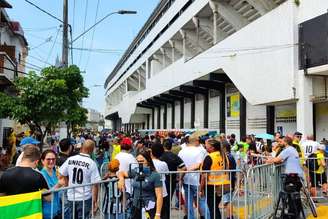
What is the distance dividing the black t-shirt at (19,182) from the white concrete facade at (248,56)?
39.3ft

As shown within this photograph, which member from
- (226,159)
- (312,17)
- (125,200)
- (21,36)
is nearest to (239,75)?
(312,17)

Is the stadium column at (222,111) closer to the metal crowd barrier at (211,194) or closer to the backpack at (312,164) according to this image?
the backpack at (312,164)

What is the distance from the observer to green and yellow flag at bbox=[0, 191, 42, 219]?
440cm

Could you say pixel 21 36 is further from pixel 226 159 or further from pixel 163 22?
pixel 226 159

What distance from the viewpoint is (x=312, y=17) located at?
47.7 ft

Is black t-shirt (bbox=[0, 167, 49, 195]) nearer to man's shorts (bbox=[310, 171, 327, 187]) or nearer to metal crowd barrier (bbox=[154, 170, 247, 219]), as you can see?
metal crowd barrier (bbox=[154, 170, 247, 219])

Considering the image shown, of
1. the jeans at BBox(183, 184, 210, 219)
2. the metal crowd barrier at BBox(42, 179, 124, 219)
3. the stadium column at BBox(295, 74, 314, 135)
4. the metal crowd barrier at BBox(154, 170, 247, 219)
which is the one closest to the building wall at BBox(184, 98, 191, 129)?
the stadium column at BBox(295, 74, 314, 135)

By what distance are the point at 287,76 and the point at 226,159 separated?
8766 mm

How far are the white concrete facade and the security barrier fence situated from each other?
7.46m

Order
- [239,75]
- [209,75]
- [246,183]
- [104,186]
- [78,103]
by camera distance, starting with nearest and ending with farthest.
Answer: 1. [104,186]
2. [246,183]
3. [78,103]
4. [239,75]
5. [209,75]

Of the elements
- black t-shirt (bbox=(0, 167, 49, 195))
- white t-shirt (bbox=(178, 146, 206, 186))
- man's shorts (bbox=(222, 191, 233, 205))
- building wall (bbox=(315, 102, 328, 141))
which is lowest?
man's shorts (bbox=(222, 191, 233, 205))

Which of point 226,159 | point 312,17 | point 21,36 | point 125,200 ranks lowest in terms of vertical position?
point 125,200

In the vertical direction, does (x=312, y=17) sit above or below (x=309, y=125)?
above

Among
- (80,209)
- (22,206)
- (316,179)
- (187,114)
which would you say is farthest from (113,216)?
(187,114)
